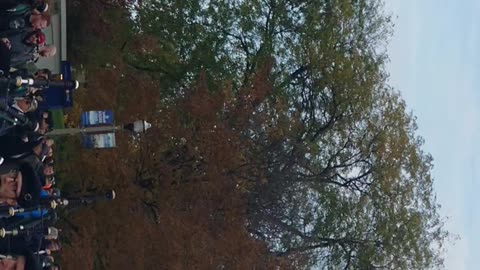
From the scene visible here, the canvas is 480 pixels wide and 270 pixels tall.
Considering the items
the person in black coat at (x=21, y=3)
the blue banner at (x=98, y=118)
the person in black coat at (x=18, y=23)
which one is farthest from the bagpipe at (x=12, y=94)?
the blue banner at (x=98, y=118)

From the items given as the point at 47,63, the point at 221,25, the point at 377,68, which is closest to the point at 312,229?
the point at 377,68

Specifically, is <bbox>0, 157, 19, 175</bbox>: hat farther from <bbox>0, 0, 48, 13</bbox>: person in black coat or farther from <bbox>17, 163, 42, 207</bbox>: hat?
<bbox>0, 0, 48, 13</bbox>: person in black coat

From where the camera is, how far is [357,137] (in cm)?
2755

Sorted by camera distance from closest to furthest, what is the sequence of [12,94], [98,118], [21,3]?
[12,94], [21,3], [98,118]

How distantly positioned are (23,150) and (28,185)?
4.27 ft

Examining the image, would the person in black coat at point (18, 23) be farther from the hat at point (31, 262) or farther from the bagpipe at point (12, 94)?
the hat at point (31, 262)

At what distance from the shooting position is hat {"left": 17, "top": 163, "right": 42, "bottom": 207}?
11.1 m

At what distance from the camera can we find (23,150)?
12.3m

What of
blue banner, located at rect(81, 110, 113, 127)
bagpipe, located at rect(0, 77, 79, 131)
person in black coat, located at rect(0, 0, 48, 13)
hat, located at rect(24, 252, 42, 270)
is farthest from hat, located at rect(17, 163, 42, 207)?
blue banner, located at rect(81, 110, 113, 127)

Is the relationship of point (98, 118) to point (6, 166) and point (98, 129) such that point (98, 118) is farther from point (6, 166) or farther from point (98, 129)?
point (6, 166)

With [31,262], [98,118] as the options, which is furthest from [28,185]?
[98,118]

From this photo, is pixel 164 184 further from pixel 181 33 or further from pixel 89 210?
pixel 181 33

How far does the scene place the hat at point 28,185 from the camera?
11.1 meters

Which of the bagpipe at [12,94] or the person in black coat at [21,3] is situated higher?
the person in black coat at [21,3]
